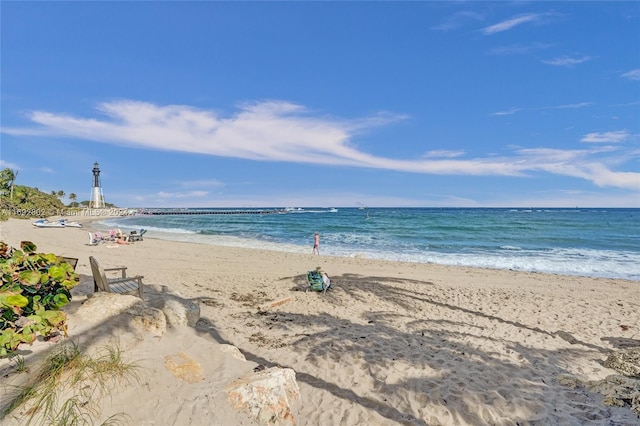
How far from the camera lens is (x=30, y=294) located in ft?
12.4

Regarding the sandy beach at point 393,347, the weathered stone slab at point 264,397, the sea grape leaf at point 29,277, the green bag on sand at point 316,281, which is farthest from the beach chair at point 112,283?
the green bag on sand at point 316,281

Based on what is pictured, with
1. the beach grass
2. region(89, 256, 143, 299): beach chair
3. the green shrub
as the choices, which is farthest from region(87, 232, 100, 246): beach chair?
the beach grass

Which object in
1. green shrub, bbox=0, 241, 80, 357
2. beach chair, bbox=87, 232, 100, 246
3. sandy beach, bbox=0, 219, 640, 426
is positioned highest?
green shrub, bbox=0, 241, 80, 357

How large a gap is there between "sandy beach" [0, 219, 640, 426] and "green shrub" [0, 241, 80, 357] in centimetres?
45

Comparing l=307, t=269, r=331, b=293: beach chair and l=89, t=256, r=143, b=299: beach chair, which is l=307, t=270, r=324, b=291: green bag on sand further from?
l=89, t=256, r=143, b=299: beach chair

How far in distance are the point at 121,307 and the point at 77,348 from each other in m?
1.19

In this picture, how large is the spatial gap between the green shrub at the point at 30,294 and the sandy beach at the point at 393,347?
452 millimetres

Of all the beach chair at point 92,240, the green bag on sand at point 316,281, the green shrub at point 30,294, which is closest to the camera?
the green shrub at point 30,294

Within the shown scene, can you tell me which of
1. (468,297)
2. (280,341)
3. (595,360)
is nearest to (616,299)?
(468,297)

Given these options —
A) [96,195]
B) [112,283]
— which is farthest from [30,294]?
[96,195]

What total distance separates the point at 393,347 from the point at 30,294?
17.8 ft

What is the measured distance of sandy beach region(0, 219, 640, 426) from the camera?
403cm

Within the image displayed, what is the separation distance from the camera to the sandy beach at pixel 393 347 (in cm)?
403

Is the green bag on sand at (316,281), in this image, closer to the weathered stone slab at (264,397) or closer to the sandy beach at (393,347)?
the sandy beach at (393,347)
